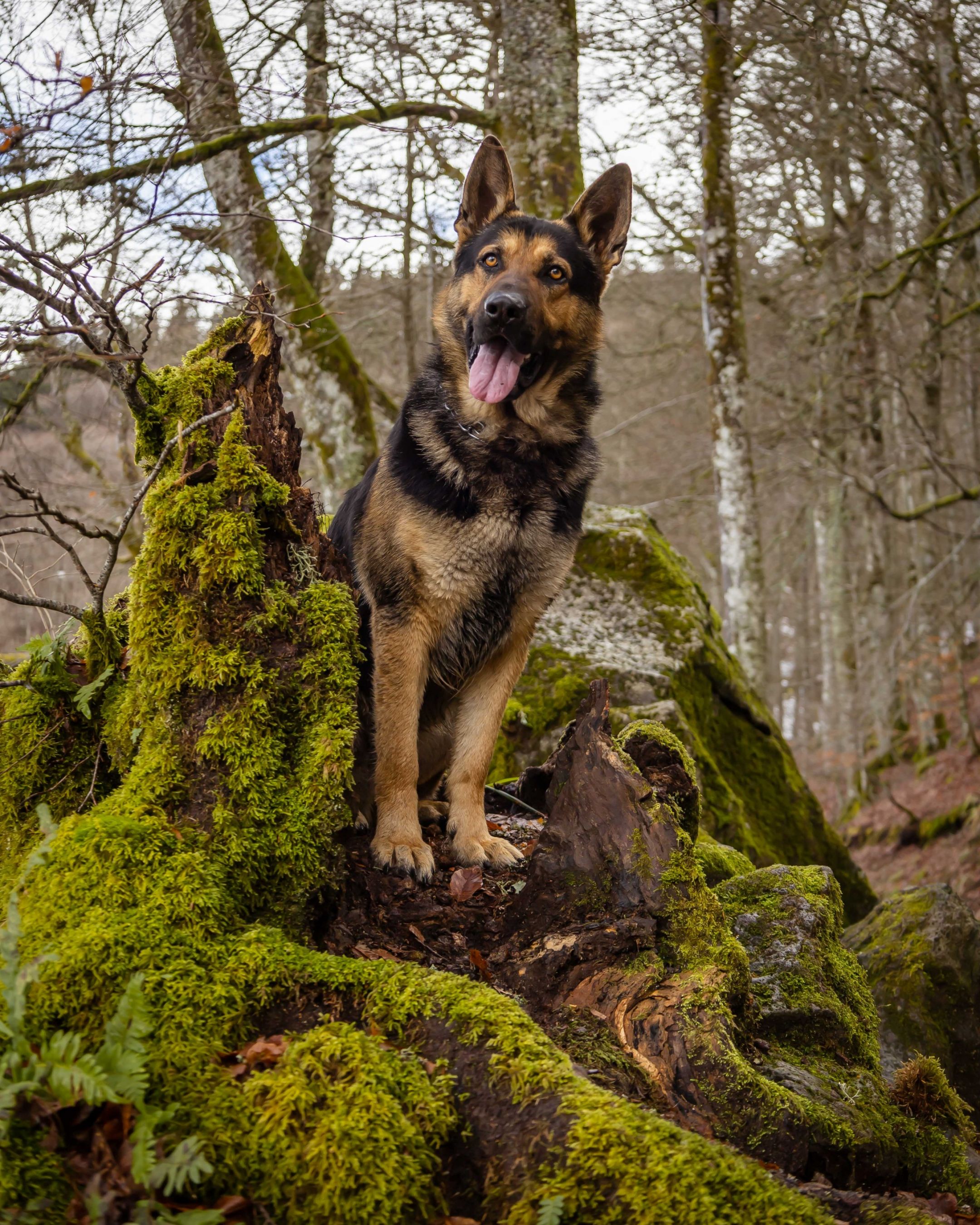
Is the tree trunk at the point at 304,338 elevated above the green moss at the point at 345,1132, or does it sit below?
above

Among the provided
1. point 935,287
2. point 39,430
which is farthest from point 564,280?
point 39,430

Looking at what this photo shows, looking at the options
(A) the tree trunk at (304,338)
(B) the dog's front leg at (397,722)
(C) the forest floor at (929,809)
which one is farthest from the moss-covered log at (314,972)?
(C) the forest floor at (929,809)

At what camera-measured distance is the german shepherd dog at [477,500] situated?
4.04m

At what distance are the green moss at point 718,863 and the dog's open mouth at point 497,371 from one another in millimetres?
2466

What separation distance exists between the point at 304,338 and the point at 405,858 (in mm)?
6929

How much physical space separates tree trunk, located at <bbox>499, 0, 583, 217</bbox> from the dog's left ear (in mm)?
4384

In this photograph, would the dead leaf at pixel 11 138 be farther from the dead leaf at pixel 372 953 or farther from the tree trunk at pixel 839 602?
the tree trunk at pixel 839 602

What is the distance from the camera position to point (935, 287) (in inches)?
442

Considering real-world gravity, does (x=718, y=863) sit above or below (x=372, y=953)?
below

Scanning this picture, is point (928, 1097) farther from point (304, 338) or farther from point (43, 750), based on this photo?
point (304, 338)

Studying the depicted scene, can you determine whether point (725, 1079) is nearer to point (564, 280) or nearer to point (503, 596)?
point (503, 596)

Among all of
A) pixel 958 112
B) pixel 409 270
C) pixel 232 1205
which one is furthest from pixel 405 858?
pixel 958 112

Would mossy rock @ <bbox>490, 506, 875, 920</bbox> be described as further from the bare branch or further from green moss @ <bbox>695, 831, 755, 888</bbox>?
the bare branch

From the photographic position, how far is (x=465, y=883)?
3783mm
